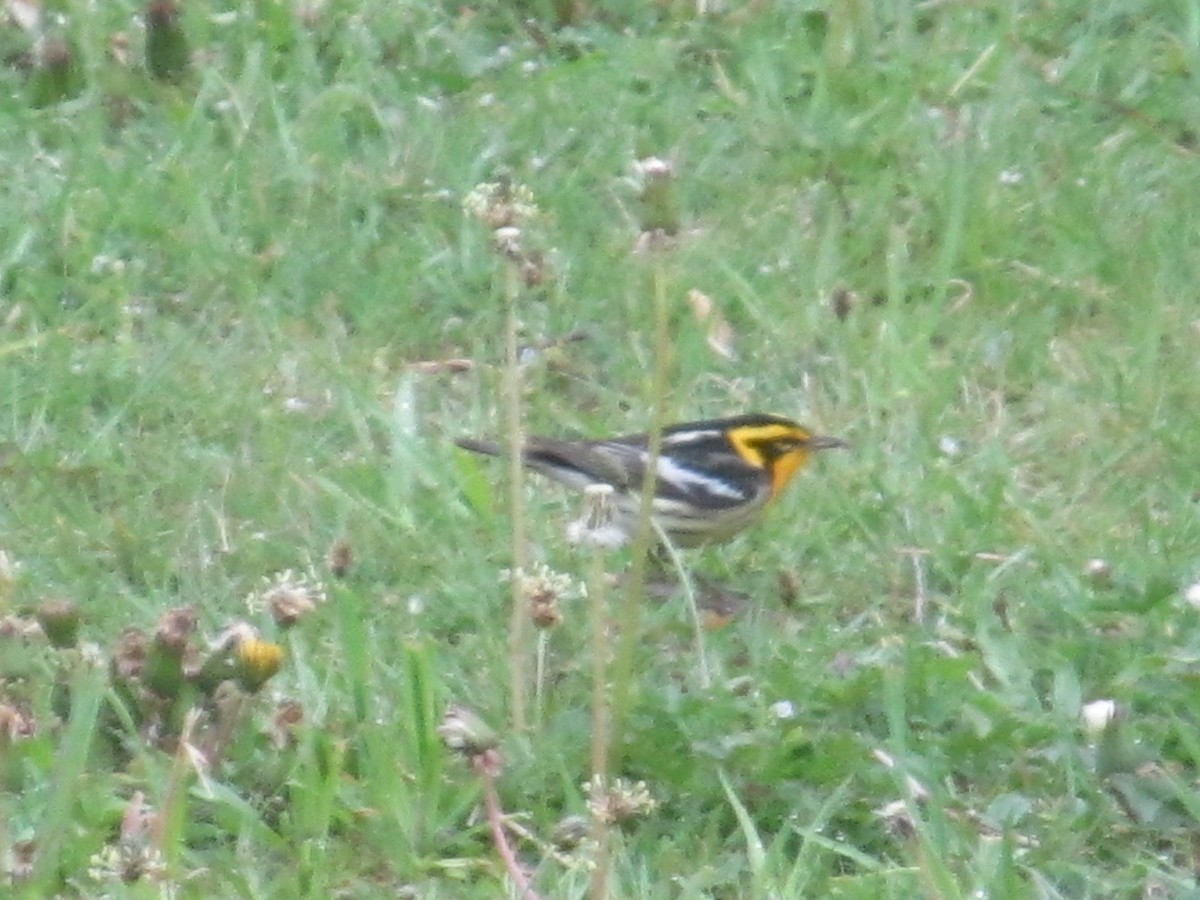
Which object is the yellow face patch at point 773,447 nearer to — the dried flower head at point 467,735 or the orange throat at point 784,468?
the orange throat at point 784,468

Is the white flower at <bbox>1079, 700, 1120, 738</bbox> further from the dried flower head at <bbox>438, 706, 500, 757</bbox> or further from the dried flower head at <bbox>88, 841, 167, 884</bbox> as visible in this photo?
the dried flower head at <bbox>88, 841, 167, 884</bbox>

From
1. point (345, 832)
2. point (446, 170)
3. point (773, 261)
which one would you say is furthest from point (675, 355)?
point (345, 832)

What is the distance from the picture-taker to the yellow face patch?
579cm

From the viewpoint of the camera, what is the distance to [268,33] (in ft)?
24.9

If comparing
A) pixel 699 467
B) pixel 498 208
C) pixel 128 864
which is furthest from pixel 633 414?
pixel 128 864

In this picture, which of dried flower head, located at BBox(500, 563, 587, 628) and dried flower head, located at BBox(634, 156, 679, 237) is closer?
dried flower head, located at BBox(634, 156, 679, 237)

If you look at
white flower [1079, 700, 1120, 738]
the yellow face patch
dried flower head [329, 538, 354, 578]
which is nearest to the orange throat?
the yellow face patch

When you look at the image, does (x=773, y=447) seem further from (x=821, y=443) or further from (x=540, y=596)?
(x=540, y=596)

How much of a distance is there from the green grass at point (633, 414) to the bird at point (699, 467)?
0.09m

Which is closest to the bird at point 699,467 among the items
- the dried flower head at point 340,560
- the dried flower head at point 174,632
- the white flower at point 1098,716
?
the dried flower head at point 340,560

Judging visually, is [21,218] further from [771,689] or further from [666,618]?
[771,689]

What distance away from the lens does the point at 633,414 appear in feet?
21.0

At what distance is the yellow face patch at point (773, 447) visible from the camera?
5.79 metres

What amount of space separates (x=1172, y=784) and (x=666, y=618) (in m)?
1.19
